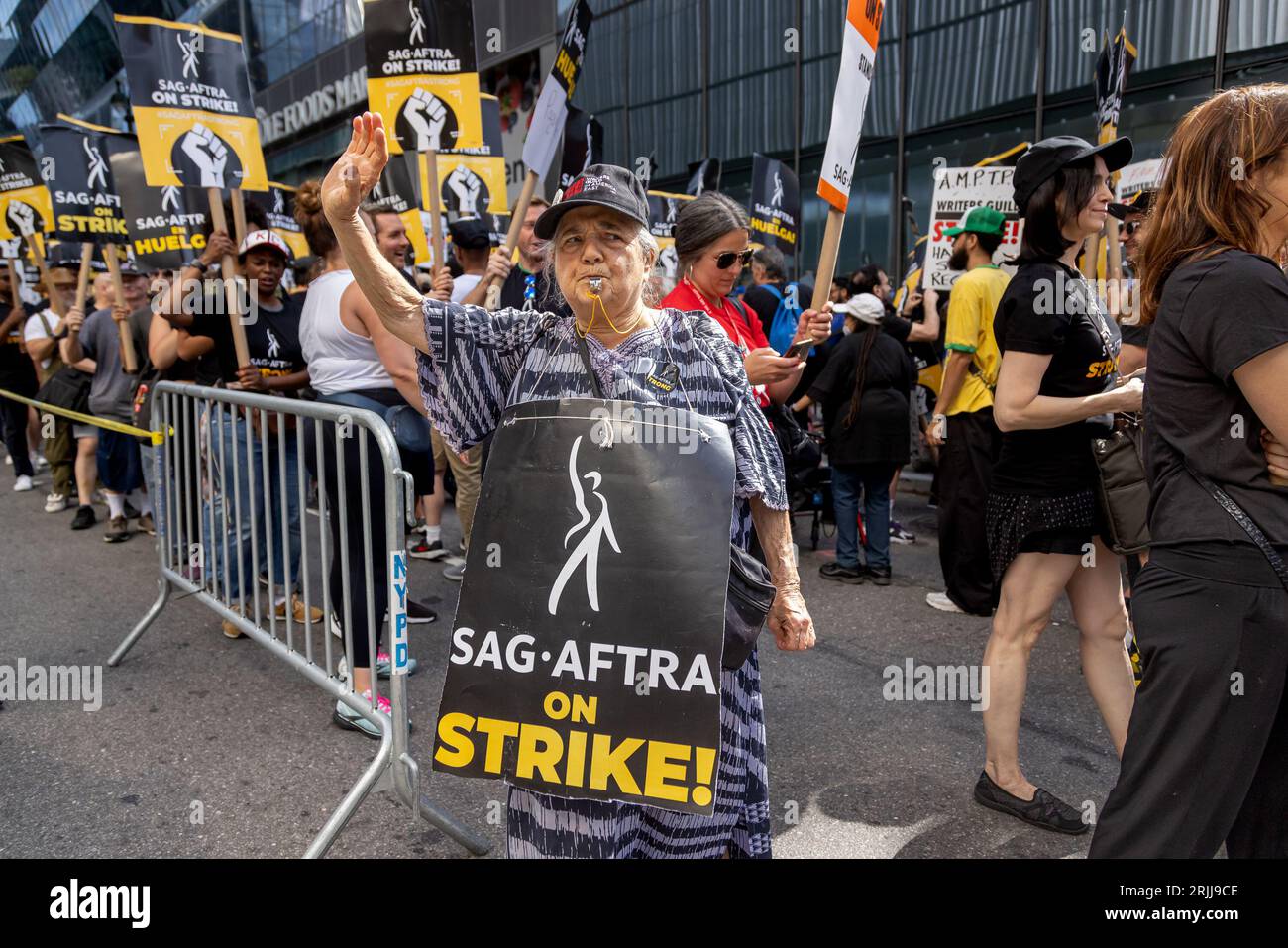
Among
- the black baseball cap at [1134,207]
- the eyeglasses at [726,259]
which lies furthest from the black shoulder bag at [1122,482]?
the black baseball cap at [1134,207]

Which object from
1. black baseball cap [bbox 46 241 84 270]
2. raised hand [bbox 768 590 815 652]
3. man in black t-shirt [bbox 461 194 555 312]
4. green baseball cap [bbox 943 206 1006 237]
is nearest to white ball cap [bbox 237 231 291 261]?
man in black t-shirt [bbox 461 194 555 312]

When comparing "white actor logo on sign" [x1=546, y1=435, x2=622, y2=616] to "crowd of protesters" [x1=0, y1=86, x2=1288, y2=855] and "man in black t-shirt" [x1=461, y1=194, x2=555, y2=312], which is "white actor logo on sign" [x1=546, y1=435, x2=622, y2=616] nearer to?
"crowd of protesters" [x1=0, y1=86, x2=1288, y2=855]

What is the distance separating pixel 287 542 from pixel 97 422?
3.60 meters

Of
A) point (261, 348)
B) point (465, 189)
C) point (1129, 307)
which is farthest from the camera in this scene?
point (465, 189)

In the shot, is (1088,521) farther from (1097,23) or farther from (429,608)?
(1097,23)

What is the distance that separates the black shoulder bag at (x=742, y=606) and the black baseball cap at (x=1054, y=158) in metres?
1.62

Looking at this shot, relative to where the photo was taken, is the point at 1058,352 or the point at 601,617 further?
the point at 1058,352

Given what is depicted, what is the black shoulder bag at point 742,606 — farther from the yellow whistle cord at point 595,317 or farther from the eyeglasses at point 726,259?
the eyeglasses at point 726,259

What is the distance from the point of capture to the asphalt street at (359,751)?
9.98 feet

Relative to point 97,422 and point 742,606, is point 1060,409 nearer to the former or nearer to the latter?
point 742,606

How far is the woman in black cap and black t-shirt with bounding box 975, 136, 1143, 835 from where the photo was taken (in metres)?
2.84

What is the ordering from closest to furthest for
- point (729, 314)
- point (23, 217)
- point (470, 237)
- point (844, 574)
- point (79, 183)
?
point (729, 314) < point (470, 237) < point (844, 574) < point (79, 183) < point (23, 217)

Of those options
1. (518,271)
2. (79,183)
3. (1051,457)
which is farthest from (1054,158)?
(79,183)

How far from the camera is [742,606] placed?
2.02m
